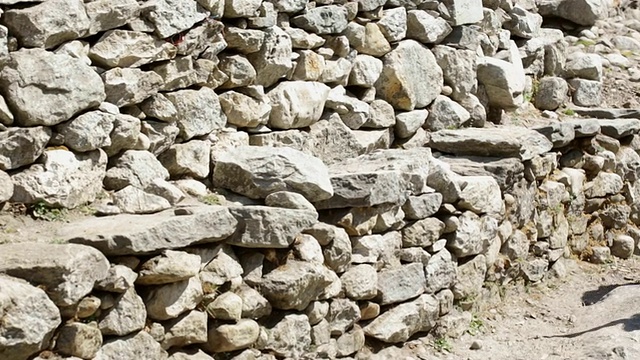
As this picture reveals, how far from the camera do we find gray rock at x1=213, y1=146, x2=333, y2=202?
6305 mm

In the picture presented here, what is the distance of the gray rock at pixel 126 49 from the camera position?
593cm

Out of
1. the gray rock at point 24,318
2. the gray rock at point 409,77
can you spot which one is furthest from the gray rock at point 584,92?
the gray rock at point 24,318

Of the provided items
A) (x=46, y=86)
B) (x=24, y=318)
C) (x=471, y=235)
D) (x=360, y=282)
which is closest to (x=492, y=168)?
(x=471, y=235)

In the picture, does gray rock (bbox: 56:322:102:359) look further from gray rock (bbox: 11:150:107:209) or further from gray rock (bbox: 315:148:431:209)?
gray rock (bbox: 315:148:431:209)

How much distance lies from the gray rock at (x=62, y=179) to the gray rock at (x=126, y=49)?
1.77 feet

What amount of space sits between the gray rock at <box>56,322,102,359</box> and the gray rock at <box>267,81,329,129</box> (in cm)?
273

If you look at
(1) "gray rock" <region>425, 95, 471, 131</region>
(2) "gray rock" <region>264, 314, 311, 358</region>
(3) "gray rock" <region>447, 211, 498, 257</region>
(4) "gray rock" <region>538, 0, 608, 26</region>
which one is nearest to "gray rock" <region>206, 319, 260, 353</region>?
(2) "gray rock" <region>264, 314, 311, 358</region>

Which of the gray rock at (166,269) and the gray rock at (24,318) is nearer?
the gray rock at (24,318)

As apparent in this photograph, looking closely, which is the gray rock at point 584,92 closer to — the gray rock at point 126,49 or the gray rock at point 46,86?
the gray rock at point 126,49

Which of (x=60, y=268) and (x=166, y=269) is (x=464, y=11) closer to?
(x=166, y=269)

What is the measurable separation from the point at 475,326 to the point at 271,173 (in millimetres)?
2389

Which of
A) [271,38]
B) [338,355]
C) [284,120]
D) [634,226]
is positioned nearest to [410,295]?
[338,355]

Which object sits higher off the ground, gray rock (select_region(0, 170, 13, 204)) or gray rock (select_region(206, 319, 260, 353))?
gray rock (select_region(0, 170, 13, 204))

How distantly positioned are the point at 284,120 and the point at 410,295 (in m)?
1.50
